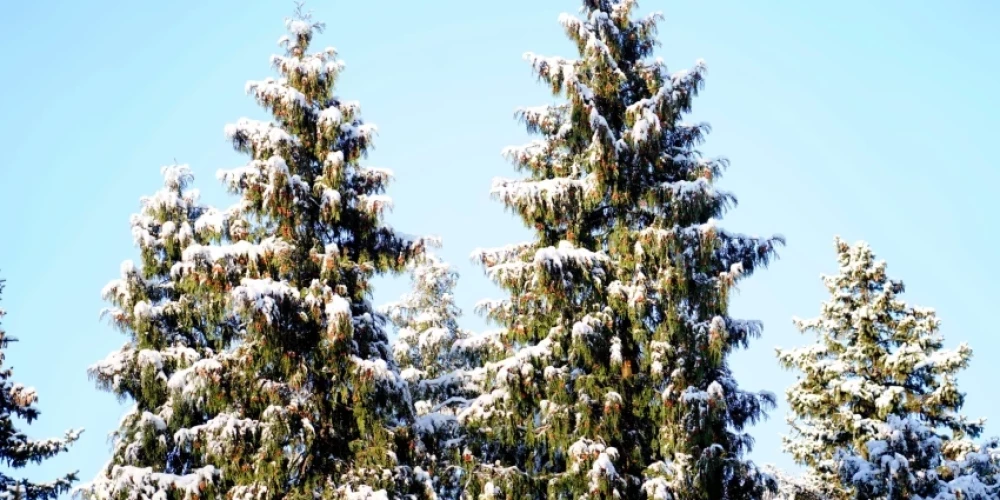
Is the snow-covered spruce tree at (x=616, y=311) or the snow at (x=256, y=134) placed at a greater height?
the snow at (x=256, y=134)

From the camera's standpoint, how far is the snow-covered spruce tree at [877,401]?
17.2m

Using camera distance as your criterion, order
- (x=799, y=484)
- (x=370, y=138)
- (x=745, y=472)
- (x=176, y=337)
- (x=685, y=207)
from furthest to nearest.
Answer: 1. (x=799, y=484)
2. (x=176, y=337)
3. (x=370, y=138)
4. (x=685, y=207)
5. (x=745, y=472)

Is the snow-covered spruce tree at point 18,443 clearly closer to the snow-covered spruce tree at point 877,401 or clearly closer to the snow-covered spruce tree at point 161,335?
the snow-covered spruce tree at point 161,335

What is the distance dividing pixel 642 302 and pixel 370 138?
19.8 feet

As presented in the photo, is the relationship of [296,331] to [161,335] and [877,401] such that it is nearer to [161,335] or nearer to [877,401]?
[161,335]

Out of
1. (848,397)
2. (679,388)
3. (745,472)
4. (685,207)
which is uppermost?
(685,207)

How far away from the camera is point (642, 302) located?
15.5 metres

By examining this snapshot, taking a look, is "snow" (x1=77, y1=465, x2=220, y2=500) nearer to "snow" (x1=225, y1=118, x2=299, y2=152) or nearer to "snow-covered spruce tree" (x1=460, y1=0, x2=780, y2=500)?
"snow-covered spruce tree" (x1=460, y1=0, x2=780, y2=500)

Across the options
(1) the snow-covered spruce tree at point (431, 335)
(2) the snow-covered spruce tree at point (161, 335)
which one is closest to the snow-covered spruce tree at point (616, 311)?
(1) the snow-covered spruce tree at point (431, 335)

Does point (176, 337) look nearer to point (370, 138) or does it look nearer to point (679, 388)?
point (370, 138)

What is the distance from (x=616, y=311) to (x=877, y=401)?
618cm

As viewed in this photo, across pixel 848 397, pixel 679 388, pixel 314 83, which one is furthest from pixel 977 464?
pixel 314 83

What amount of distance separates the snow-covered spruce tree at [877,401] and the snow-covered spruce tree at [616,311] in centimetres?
375

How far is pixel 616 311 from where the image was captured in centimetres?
1603
